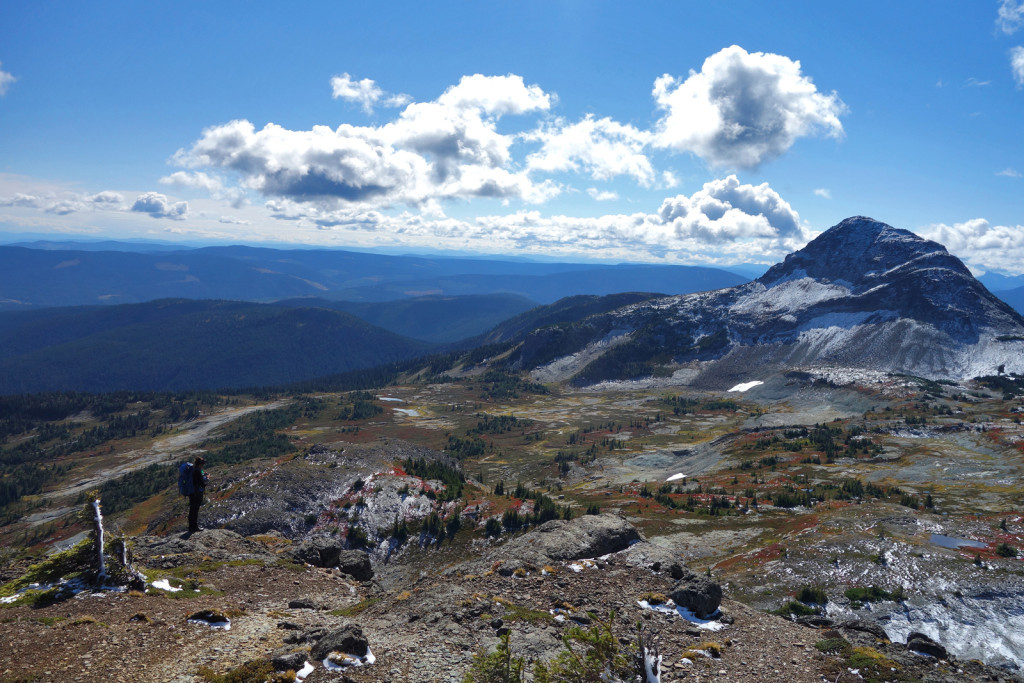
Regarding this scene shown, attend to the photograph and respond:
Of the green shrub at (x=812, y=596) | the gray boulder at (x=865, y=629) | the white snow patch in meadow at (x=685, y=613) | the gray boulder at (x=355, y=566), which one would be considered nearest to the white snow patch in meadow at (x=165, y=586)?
the gray boulder at (x=355, y=566)

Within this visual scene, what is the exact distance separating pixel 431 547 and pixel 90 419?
228857 mm

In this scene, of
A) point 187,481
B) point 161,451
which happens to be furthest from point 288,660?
point 161,451

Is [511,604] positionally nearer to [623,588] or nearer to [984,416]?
[623,588]

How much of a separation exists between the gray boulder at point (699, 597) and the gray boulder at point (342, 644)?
15465 mm

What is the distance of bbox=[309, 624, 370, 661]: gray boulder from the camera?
624 inches

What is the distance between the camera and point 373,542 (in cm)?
5300

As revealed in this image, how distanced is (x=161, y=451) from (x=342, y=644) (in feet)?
557

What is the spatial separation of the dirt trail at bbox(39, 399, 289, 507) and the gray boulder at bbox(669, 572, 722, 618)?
429 feet

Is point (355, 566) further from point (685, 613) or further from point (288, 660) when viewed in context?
point (685, 613)

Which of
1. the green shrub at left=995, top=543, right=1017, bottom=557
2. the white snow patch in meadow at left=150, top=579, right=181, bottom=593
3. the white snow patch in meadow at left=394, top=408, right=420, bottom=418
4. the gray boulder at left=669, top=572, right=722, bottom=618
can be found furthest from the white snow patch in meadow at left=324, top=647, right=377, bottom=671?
the white snow patch in meadow at left=394, top=408, right=420, bottom=418

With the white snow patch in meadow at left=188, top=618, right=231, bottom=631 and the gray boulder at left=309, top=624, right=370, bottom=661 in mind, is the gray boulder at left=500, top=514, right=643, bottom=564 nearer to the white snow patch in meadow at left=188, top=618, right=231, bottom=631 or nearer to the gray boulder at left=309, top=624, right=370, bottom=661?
the gray boulder at left=309, top=624, right=370, bottom=661

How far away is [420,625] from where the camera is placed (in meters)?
19.8

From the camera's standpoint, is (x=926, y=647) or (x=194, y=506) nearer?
(x=926, y=647)

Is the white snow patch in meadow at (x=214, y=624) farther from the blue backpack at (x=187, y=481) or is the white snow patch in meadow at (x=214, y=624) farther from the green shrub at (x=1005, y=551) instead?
the green shrub at (x=1005, y=551)
